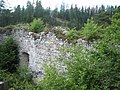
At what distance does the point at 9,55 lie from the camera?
12.7m

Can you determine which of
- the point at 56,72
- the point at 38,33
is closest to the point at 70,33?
the point at 38,33

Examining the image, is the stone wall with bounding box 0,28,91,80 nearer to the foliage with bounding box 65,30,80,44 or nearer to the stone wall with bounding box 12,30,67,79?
the stone wall with bounding box 12,30,67,79

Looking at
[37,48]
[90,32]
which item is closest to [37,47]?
[37,48]

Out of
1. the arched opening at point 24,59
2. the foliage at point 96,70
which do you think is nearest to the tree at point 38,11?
the arched opening at point 24,59

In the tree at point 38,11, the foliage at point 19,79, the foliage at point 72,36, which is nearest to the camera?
the foliage at point 72,36

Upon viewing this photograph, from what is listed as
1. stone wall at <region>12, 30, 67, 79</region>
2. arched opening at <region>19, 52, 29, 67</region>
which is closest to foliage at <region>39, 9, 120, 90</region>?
stone wall at <region>12, 30, 67, 79</region>

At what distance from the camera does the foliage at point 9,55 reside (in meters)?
12.5

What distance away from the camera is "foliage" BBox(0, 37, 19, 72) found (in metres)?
12.5

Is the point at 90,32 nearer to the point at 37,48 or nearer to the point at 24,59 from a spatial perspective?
the point at 37,48

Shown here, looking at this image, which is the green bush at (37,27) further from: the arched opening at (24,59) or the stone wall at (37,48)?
the arched opening at (24,59)

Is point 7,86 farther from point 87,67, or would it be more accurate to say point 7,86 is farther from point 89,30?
point 87,67

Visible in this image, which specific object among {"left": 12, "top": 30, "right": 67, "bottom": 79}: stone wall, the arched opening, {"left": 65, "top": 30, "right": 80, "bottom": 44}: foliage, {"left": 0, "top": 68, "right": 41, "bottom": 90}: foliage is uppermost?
{"left": 65, "top": 30, "right": 80, "bottom": 44}: foliage

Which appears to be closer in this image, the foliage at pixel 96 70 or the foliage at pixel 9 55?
the foliage at pixel 96 70

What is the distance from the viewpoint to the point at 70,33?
10.1m
